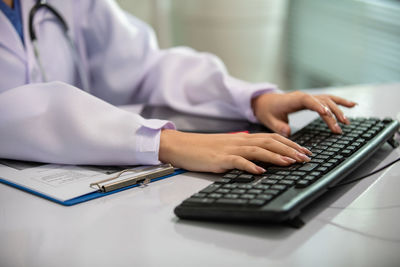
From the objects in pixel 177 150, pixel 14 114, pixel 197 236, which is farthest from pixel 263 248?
pixel 14 114

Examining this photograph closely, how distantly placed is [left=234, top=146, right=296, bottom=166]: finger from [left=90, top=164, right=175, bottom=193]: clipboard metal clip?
0.36ft

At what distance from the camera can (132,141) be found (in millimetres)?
742

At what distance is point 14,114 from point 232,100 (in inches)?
17.8

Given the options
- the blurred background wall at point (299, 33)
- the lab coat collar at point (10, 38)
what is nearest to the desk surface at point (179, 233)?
the lab coat collar at point (10, 38)

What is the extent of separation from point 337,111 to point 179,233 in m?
0.42

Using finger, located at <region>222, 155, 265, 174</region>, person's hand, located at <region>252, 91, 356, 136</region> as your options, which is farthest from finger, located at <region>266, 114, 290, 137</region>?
finger, located at <region>222, 155, 265, 174</region>

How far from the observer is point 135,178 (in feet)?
2.28

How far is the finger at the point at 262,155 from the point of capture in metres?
0.67

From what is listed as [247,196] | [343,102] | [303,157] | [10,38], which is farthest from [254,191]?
[10,38]

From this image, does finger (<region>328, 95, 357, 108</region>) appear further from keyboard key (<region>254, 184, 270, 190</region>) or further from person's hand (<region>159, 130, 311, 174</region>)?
keyboard key (<region>254, 184, 270, 190</region>)

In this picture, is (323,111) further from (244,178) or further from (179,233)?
(179,233)

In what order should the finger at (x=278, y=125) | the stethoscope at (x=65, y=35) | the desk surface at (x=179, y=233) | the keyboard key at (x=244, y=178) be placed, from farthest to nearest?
the stethoscope at (x=65, y=35) → the finger at (x=278, y=125) → the keyboard key at (x=244, y=178) → the desk surface at (x=179, y=233)

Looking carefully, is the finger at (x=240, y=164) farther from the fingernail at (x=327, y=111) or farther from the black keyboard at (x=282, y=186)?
the fingernail at (x=327, y=111)

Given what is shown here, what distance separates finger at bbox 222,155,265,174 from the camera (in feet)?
2.14
